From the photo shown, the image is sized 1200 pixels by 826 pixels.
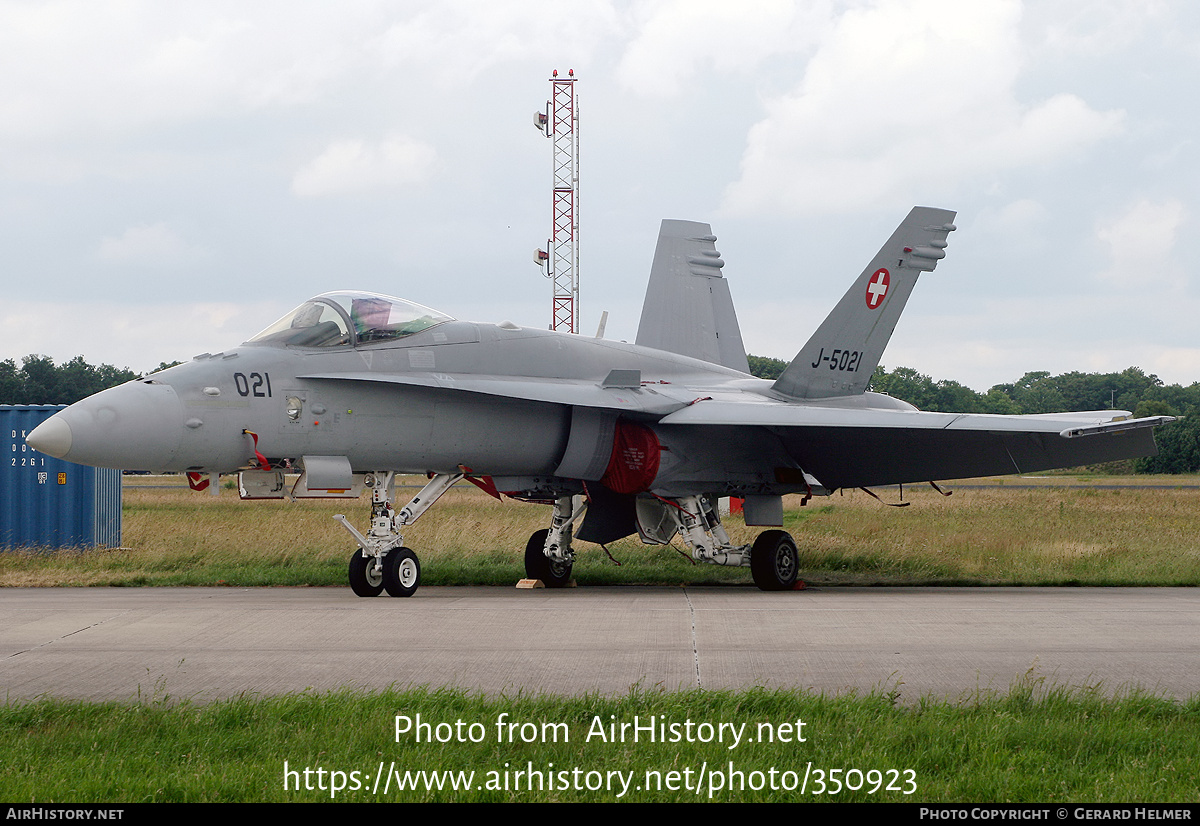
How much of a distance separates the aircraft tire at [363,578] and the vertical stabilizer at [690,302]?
23.5ft

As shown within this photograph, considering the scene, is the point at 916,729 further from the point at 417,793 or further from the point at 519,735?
the point at 417,793

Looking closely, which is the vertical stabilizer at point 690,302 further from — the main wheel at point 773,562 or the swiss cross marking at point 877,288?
the main wheel at point 773,562

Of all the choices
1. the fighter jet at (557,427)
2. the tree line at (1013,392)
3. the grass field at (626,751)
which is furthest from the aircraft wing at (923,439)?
the tree line at (1013,392)

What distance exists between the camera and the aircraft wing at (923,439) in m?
12.4

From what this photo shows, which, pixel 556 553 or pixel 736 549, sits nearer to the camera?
pixel 736 549

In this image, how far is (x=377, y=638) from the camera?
8.18 metres

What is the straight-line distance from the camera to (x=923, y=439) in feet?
44.7

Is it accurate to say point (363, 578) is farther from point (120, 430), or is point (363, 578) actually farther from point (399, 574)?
point (120, 430)

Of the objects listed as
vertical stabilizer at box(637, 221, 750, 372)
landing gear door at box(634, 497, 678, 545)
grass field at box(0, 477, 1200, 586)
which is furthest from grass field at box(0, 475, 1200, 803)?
vertical stabilizer at box(637, 221, 750, 372)

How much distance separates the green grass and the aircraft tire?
18.2 feet

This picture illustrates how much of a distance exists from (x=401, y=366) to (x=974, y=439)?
21.9 feet

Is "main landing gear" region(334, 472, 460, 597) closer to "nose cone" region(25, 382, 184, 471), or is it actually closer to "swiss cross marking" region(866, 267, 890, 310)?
"nose cone" region(25, 382, 184, 471)

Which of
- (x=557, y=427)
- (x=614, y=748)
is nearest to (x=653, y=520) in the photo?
(x=557, y=427)

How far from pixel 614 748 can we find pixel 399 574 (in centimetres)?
681
